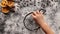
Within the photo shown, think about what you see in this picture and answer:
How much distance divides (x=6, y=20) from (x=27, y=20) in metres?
0.11

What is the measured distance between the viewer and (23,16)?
2.81ft

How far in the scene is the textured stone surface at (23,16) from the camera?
0.85 meters

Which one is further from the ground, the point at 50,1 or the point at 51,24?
the point at 50,1

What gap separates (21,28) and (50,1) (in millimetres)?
208

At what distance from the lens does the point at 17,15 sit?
86 centimetres

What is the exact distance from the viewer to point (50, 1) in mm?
878

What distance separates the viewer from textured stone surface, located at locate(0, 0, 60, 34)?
847 millimetres

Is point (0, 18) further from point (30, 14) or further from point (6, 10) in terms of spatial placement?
point (30, 14)

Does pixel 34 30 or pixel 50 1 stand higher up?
pixel 50 1

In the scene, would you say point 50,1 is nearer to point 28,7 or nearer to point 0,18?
point 28,7

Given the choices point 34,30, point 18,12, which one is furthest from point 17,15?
point 34,30

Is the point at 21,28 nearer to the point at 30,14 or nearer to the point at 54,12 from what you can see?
the point at 30,14

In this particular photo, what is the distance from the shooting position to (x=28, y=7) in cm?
87

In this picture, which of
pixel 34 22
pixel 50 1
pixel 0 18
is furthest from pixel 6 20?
pixel 50 1
